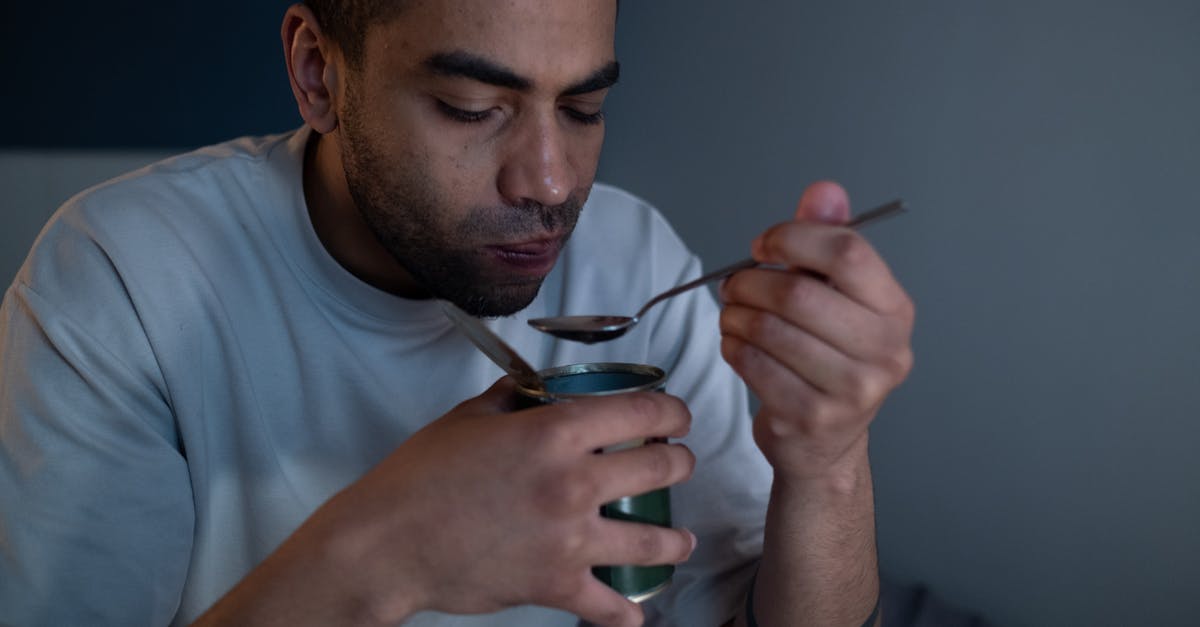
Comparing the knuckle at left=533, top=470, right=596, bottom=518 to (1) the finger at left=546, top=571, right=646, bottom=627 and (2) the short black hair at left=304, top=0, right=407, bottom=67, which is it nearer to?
(1) the finger at left=546, top=571, right=646, bottom=627

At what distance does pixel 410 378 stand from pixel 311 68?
453 mm

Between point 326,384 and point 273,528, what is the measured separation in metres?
0.20

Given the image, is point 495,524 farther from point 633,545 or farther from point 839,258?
point 839,258

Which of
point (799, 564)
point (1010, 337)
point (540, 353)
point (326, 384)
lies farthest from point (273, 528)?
point (1010, 337)

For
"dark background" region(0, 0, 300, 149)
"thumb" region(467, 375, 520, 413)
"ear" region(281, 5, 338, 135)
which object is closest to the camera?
"thumb" region(467, 375, 520, 413)

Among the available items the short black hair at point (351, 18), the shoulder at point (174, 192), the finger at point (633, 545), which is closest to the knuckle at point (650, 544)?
the finger at point (633, 545)

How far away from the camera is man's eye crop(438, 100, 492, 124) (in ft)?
3.62

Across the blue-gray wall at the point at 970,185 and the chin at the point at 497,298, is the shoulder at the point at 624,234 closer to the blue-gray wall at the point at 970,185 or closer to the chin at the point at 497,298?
the chin at the point at 497,298

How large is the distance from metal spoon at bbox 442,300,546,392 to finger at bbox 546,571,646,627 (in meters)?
0.17

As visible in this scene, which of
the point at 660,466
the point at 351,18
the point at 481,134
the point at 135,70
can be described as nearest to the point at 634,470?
the point at 660,466

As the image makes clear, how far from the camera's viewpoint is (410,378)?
131 cm

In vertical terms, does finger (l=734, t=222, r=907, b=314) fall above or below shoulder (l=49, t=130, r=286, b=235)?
above

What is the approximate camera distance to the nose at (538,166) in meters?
1.10

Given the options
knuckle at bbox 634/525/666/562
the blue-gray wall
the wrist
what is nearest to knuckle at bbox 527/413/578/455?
knuckle at bbox 634/525/666/562
